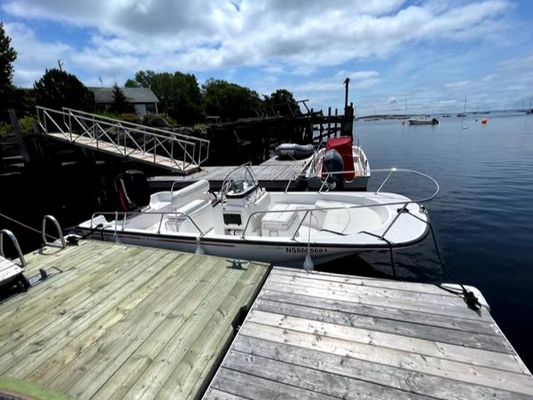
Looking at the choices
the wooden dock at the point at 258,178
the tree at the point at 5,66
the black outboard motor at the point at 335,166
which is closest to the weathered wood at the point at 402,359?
the black outboard motor at the point at 335,166

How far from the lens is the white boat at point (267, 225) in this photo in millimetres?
4711

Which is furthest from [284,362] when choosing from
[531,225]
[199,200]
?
[531,225]

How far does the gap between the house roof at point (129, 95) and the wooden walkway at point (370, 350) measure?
58.5m

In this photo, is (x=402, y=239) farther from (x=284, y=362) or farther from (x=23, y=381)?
(x=23, y=381)

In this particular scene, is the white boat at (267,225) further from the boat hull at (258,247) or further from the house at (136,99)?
the house at (136,99)

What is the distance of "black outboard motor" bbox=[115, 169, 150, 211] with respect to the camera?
727 centimetres

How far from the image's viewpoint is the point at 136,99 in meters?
54.1

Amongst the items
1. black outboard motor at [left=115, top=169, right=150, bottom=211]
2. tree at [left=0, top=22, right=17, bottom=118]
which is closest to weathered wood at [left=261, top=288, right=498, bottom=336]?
black outboard motor at [left=115, top=169, right=150, bottom=211]

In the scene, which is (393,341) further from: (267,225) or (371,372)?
(267,225)

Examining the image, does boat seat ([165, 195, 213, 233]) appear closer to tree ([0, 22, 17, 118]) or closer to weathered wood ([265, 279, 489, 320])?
weathered wood ([265, 279, 489, 320])

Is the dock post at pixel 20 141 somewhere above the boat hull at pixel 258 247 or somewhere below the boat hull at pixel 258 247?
above

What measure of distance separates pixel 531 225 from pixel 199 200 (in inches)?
384

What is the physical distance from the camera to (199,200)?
22.0 ft

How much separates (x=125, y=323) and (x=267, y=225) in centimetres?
289
